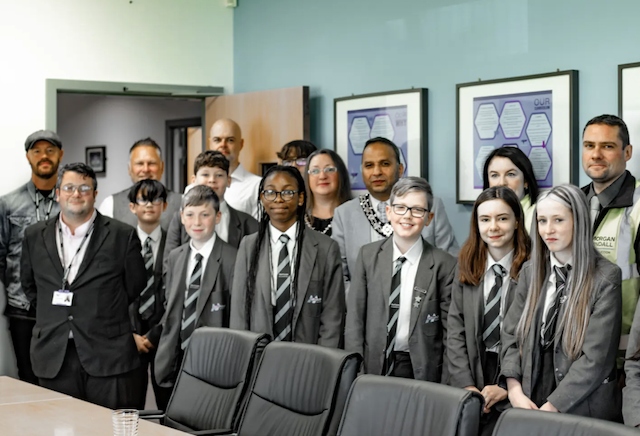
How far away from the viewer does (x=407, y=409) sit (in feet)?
8.26

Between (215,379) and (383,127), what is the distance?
8.83 ft

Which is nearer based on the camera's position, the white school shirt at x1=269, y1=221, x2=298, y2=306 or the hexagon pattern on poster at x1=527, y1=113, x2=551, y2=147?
the white school shirt at x1=269, y1=221, x2=298, y2=306

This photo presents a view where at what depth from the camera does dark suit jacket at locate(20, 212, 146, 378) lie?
471 cm

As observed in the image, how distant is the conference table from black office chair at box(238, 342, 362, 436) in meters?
0.34

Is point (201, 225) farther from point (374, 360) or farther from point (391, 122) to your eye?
point (391, 122)

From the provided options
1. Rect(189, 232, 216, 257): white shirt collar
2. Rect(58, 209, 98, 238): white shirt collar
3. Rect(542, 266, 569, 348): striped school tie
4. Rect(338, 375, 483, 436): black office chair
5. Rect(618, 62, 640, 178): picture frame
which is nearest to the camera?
Rect(338, 375, 483, 436): black office chair

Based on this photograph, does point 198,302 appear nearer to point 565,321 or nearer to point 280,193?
point 280,193

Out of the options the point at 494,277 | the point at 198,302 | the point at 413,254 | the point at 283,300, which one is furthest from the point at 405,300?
the point at 198,302

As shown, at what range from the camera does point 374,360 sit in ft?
13.3

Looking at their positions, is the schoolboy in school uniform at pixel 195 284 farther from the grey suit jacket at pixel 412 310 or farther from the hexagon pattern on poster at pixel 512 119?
the hexagon pattern on poster at pixel 512 119

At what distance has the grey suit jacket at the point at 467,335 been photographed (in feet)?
12.2

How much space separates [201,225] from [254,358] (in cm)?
148

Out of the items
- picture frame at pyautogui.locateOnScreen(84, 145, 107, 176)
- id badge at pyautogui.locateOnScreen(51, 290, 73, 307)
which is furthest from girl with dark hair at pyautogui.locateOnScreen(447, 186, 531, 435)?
picture frame at pyautogui.locateOnScreen(84, 145, 107, 176)

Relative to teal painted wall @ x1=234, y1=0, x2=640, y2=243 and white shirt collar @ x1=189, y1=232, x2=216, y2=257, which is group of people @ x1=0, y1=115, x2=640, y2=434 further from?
teal painted wall @ x1=234, y1=0, x2=640, y2=243
